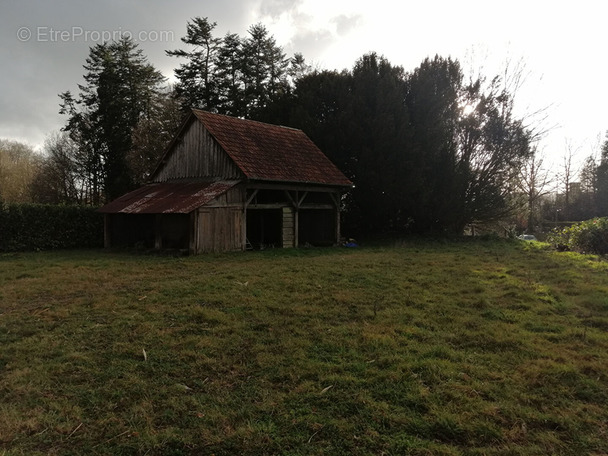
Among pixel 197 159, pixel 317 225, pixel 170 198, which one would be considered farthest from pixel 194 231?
pixel 317 225

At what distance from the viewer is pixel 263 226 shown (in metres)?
21.0

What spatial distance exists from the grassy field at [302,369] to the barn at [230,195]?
6.86 m

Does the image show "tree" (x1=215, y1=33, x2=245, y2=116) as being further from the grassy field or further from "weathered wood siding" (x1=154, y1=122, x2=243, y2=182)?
the grassy field

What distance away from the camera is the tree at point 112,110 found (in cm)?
3269

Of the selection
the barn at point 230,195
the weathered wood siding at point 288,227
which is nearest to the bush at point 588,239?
the barn at point 230,195

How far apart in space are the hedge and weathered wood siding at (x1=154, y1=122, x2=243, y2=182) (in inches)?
166

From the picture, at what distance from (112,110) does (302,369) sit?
112ft

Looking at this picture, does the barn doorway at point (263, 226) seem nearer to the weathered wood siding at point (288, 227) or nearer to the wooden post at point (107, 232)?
the weathered wood siding at point (288, 227)

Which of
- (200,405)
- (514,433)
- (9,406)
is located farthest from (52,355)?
(514,433)

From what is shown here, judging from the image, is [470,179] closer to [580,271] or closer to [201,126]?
[580,271]

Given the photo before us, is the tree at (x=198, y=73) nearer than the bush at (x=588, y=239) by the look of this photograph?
No

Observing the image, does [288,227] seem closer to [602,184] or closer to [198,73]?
[198,73]

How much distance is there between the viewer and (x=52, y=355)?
5039 mm

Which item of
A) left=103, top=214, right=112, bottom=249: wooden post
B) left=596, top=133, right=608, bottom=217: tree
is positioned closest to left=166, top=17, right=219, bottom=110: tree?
left=103, top=214, right=112, bottom=249: wooden post
